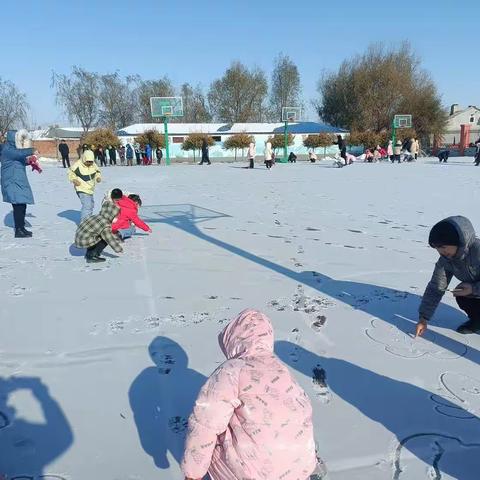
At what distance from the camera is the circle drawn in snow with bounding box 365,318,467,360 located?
9.99 feet

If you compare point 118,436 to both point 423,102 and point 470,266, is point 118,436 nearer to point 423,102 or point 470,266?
point 470,266

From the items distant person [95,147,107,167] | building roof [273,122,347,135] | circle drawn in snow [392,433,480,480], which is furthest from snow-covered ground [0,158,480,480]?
building roof [273,122,347,135]

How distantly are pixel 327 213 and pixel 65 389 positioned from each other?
673 cm

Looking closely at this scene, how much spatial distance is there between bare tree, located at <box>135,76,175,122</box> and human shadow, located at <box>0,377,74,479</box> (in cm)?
5910

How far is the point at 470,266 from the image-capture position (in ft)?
9.99

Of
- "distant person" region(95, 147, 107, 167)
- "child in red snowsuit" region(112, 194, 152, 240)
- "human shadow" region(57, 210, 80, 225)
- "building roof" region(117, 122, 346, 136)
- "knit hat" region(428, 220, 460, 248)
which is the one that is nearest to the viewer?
"knit hat" region(428, 220, 460, 248)

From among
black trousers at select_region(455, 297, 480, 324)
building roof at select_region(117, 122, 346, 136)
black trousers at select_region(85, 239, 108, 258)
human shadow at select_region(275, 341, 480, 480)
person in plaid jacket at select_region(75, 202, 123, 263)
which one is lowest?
human shadow at select_region(275, 341, 480, 480)

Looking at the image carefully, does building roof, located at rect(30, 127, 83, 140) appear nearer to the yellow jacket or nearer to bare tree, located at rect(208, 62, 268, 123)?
bare tree, located at rect(208, 62, 268, 123)

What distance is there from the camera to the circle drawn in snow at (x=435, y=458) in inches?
77.9

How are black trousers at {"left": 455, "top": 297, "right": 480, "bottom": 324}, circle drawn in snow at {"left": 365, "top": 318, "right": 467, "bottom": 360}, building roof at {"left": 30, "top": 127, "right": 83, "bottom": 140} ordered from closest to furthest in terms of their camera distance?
circle drawn in snow at {"left": 365, "top": 318, "right": 467, "bottom": 360}
black trousers at {"left": 455, "top": 297, "right": 480, "bottom": 324}
building roof at {"left": 30, "top": 127, "right": 83, "bottom": 140}

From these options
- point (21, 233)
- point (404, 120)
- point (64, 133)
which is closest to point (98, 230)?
point (21, 233)

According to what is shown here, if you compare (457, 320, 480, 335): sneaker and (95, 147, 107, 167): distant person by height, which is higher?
(95, 147, 107, 167): distant person

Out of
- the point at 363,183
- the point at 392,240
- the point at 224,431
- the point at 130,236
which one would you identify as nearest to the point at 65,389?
the point at 224,431

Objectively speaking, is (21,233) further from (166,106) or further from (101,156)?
(166,106)
